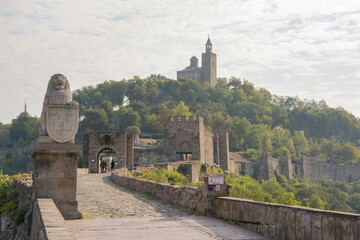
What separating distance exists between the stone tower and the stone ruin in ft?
348

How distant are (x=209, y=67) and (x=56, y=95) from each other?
10764 centimetres

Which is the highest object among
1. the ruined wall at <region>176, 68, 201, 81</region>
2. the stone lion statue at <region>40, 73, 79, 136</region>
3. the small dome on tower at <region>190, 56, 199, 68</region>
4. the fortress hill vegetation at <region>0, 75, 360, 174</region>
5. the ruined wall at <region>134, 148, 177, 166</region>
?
the small dome on tower at <region>190, 56, 199, 68</region>

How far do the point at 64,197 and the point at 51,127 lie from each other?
124 centimetres

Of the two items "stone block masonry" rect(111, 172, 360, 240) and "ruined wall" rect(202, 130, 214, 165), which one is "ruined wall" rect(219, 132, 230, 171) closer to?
"ruined wall" rect(202, 130, 214, 165)

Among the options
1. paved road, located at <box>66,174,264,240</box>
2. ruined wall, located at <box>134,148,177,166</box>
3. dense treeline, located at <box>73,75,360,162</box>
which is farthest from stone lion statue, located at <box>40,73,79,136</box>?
dense treeline, located at <box>73,75,360,162</box>

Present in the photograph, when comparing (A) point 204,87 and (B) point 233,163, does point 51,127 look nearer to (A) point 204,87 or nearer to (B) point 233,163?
(B) point 233,163

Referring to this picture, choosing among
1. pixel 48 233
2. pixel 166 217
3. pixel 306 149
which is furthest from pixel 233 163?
pixel 48 233

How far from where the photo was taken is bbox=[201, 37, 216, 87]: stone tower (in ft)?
374

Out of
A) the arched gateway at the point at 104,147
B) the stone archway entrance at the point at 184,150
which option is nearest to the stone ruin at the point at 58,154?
the arched gateway at the point at 104,147

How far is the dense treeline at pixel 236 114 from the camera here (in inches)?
3258

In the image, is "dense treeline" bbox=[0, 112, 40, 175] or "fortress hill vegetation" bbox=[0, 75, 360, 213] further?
"dense treeline" bbox=[0, 112, 40, 175]

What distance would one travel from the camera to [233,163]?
2432 inches

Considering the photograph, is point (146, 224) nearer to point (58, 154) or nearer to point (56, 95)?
point (58, 154)

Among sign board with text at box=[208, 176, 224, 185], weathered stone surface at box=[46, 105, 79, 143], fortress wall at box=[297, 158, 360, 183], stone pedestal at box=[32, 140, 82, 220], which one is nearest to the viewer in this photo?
stone pedestal at box=[32, 140, 82, 220]
